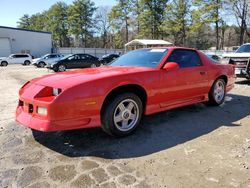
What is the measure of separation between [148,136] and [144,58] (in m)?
1.58

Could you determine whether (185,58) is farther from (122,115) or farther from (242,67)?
(242,67)

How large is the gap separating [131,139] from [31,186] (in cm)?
170

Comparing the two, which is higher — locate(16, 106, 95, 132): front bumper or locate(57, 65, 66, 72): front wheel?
locate(57, 65, 66, 72): front wheel

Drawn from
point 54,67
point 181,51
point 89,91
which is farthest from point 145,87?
point 54,67

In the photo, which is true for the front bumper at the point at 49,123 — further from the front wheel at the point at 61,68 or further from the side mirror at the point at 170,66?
the front wheel at the point at 61,68

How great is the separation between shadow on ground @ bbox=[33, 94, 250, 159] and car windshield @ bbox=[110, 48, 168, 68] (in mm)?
1098

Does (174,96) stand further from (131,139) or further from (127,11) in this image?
(127,11)

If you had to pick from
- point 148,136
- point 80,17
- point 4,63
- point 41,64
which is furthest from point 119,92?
point 80,17

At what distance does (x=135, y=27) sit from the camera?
5616 centimetres

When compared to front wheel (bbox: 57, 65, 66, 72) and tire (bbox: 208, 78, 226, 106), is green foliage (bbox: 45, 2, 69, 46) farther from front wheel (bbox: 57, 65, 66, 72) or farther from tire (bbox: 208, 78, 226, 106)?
tire (bbox: 208, 78, 226, 106)

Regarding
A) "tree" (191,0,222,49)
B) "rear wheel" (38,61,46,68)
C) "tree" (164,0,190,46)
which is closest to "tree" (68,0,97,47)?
"tree" (164,0,190,46)

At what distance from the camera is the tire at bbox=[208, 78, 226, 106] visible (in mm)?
5895

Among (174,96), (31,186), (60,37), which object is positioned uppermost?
(60,37)

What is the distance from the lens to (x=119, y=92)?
4.08 metres
